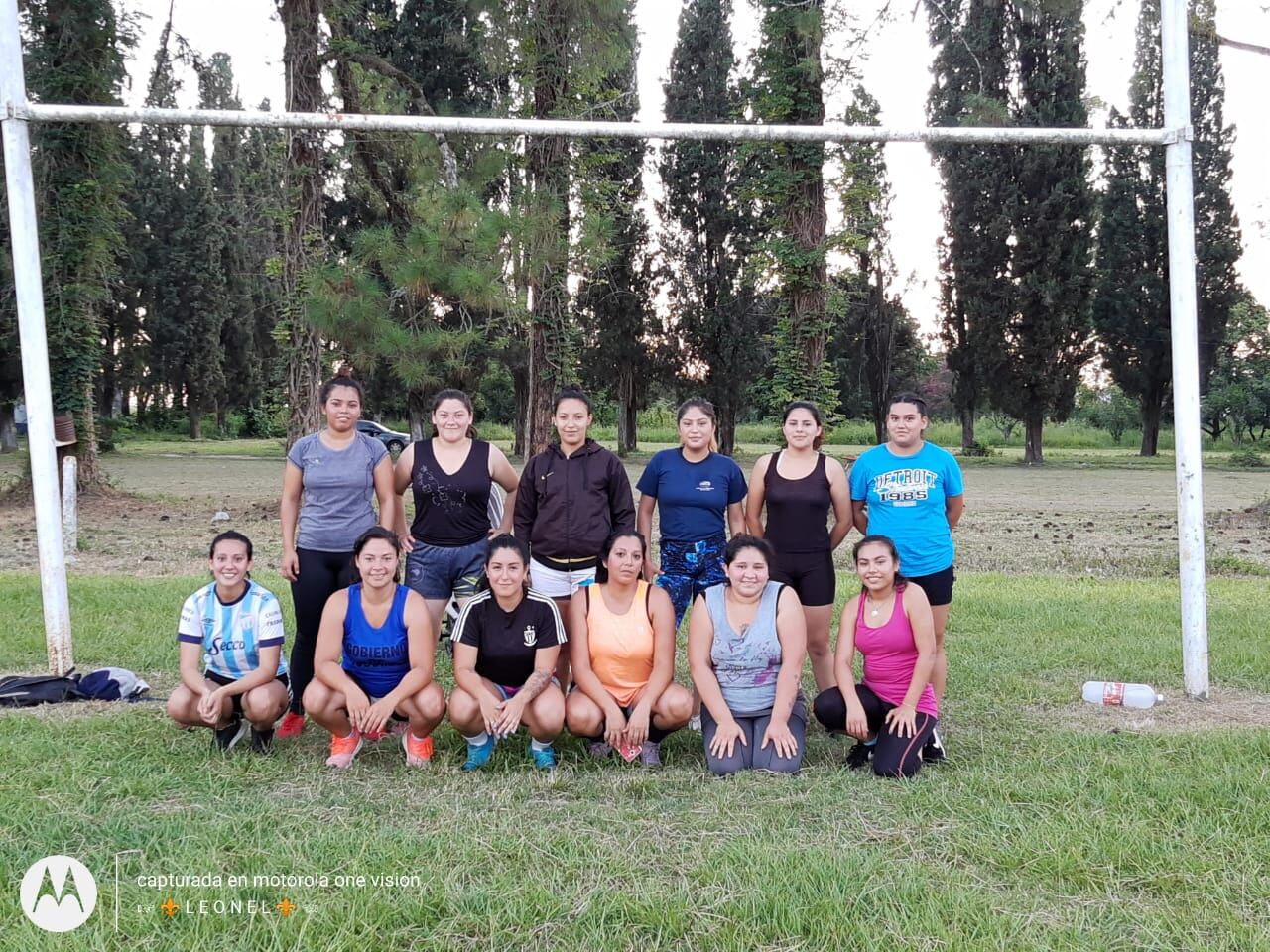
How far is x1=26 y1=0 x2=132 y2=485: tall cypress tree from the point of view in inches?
495

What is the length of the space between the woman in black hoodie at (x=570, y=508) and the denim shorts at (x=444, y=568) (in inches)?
8.8

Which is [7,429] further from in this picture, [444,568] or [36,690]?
[444,568]

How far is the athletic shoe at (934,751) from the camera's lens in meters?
3.74

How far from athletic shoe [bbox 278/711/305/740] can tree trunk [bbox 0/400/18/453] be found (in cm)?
3152

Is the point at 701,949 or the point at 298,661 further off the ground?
the point at 298,661

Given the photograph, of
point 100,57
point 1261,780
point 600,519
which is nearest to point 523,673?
point 600,519

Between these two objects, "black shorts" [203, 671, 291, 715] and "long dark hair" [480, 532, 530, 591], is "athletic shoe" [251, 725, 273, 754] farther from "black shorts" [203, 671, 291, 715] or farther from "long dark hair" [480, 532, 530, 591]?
"long dark hair" [480, 532, 530, 591]

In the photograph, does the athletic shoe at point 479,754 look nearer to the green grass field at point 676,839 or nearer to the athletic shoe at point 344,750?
the green grass field at point 676,839

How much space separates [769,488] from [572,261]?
20.8 ft

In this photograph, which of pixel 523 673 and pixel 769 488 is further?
pixel 769 488

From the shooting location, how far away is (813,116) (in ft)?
35.8

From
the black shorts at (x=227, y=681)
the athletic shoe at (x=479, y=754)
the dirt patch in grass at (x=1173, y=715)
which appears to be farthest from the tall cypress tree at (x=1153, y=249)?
the black shorts at (x=227, y=681)

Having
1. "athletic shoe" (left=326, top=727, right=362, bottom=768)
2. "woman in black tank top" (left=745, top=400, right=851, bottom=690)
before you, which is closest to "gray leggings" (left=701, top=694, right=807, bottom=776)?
"woman in black tank top" (left=745, top=400, right=851, bottom=690)

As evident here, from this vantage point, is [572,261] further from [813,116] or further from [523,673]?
[523,673]
